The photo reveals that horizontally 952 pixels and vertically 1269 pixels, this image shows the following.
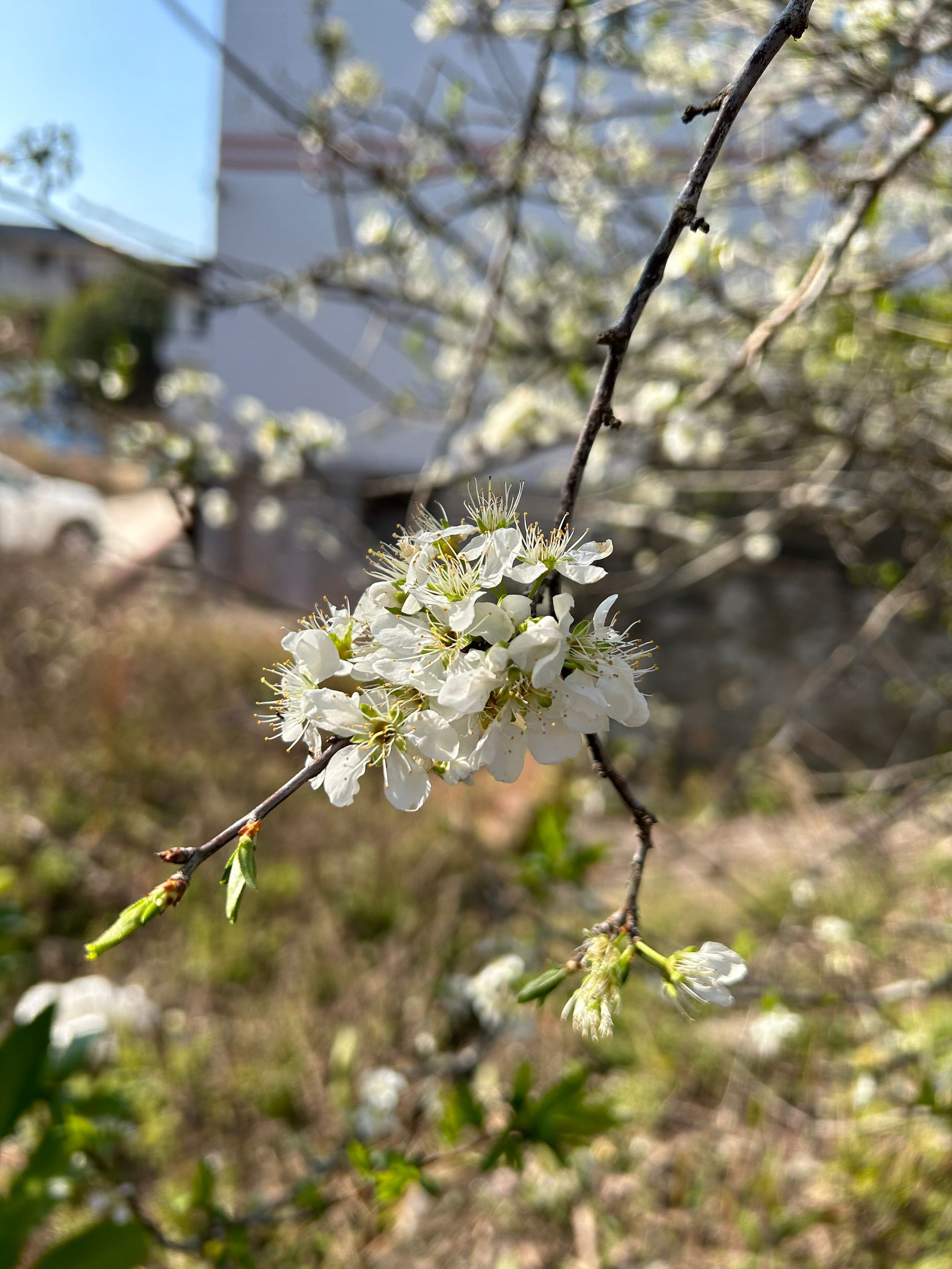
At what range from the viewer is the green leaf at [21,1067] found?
48.3 inches

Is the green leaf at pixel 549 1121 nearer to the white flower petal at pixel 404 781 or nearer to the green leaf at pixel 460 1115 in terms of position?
the green leaf at pixel 460 1115

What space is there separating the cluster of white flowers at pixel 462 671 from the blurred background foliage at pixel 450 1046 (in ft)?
2.47

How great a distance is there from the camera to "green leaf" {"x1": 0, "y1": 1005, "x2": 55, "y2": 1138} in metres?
1.23

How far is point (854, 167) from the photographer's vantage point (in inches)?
91.2

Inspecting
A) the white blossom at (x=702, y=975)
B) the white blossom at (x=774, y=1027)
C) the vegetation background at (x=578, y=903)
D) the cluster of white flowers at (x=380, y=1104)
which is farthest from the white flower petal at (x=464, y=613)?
the cluster of white flowers at (x=380, y=1104)

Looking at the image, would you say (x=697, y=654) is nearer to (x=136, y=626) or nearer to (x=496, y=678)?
(x=136, y=626)

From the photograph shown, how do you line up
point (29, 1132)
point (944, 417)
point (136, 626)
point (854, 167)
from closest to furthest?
point (29, 1132) < point (854, 167) < point (944, 417) < point (136, 626)

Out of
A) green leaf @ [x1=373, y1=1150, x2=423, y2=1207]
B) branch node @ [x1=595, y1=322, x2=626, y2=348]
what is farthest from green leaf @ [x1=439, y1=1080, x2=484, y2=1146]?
branch node @ [x1=595, y1=322, x2=626, y2=348]

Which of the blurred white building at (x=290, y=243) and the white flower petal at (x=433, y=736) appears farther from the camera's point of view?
the blurred white building at (x=290, y=243)

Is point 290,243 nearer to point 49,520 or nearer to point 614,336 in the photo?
point 49,520

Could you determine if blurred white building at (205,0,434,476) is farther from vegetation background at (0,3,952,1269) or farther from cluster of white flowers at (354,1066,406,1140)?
cluster of white flowers at (354,1066,406,1140)

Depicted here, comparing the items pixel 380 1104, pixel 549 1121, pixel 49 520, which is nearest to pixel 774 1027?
pixel 549 1121

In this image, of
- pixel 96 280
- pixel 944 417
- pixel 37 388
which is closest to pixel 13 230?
pixel 96 280

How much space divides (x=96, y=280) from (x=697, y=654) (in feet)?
20.5
